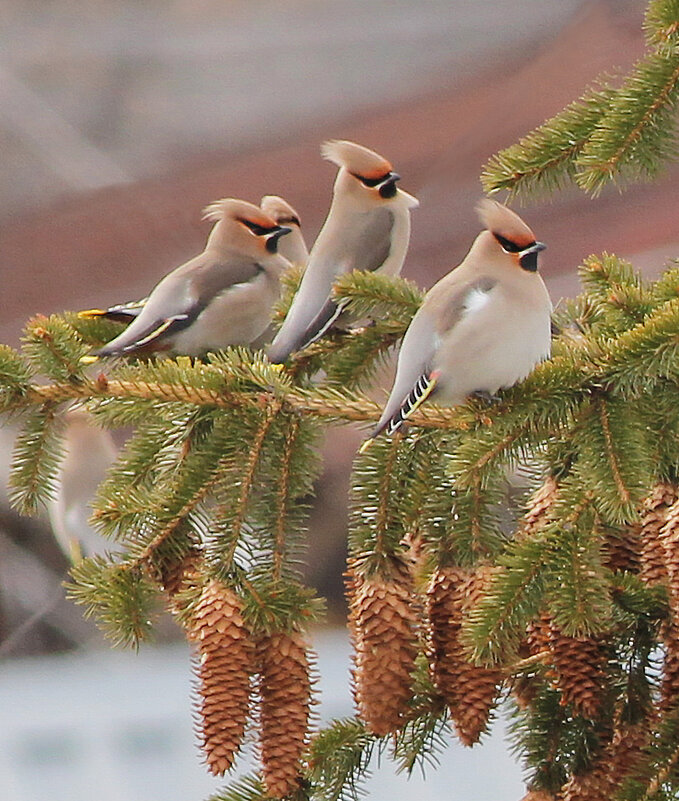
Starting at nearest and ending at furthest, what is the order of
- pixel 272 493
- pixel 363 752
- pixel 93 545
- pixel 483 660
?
pixel 483 660 → pixel 272 493 → pixel 363 752 → pixel 93 545

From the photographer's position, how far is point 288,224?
4.73 ft

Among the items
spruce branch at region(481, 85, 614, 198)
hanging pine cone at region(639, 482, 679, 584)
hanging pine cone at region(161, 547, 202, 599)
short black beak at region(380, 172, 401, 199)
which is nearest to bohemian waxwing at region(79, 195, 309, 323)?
short black beak at region(380, 172, 401, 199)

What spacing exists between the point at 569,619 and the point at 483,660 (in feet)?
0.21

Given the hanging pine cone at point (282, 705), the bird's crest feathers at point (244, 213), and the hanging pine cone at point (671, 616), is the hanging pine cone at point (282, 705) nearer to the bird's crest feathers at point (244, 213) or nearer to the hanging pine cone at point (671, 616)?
the hanging pine cone at point (671, 616)

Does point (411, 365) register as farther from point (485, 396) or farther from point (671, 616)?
point (671, 616)

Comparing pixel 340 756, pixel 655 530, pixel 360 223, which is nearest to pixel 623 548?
pixel 655 530

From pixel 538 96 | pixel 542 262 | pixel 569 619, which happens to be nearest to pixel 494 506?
pixel 569 619

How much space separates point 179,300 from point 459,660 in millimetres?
462

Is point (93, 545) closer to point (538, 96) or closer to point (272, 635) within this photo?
point (272, 635)

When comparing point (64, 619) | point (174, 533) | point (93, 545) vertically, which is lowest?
point (174, 533)

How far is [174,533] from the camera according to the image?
936mm

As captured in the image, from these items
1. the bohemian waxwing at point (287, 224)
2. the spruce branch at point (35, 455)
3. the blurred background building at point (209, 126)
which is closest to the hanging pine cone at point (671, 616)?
the spruce branch at point (35, 455)

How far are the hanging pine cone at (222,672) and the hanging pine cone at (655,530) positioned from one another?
0.31 meters

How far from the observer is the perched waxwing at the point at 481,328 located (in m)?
0.87
